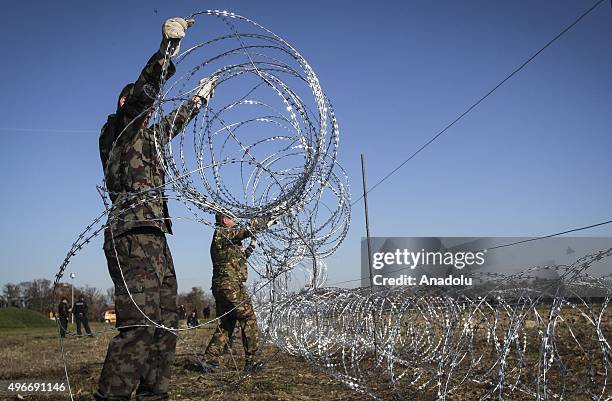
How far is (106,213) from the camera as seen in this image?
405cm

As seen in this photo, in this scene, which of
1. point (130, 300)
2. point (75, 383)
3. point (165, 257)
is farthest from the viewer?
point (75, 383)

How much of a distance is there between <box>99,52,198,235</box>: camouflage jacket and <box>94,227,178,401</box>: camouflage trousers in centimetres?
12

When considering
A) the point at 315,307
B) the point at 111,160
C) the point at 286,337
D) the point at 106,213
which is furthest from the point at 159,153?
the point at 286,337

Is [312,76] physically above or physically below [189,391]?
above

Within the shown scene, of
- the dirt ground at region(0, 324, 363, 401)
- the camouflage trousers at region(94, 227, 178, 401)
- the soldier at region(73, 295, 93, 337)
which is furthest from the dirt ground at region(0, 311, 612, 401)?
the soldier at region(73, 295, 93, 337)

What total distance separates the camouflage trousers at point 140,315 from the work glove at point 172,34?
1.16 metres

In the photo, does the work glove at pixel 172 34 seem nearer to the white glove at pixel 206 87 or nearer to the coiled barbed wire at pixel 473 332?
the white glove at pixel 206 87

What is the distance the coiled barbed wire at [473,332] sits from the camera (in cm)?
415

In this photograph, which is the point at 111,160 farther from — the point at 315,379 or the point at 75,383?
the point at 315,379

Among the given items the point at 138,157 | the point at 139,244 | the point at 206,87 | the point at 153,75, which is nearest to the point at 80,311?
the point at 206,87

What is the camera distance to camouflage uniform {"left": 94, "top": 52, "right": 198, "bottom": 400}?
3.89 meters

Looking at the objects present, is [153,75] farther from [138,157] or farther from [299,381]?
[299,381]

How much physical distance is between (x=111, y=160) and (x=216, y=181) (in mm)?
1012

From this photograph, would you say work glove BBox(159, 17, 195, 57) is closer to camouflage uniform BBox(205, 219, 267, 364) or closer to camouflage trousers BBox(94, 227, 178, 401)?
camouflage trousers BBox(94, 227, 178, 401)
